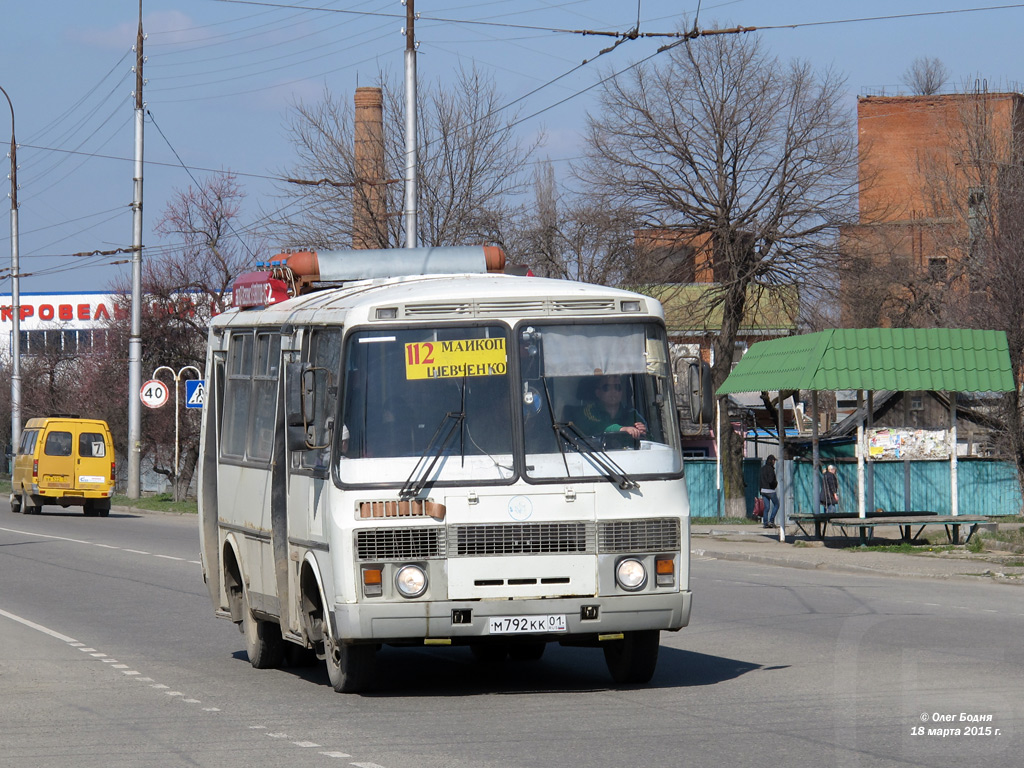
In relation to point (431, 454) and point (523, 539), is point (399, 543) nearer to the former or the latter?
point (431, 454)

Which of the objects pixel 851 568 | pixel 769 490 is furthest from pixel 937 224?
pixel 851 568

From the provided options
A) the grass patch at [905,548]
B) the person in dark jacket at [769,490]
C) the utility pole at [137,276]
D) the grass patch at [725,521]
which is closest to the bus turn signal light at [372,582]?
the grass patch at [905,548]

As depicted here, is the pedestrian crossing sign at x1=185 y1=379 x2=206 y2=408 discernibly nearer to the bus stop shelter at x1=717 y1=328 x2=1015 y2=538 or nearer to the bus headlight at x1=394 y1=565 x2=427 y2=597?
the bus stop shelter at x1=717 y1=328 x2=1015 y2=538

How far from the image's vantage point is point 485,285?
9.85m

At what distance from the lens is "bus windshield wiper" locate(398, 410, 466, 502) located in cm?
913

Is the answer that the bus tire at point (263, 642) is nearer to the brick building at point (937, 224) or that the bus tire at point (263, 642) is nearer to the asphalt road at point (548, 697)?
the asphalt road at point (548, 697)

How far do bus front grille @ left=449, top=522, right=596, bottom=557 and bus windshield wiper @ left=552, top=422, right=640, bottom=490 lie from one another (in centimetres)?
33

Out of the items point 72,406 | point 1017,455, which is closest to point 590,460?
point 1017,455

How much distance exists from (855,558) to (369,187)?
69.3 ft

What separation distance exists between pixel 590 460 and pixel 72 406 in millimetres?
57790

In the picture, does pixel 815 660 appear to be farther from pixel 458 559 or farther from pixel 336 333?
pixel 336 333

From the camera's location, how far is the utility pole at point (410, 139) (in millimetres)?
29906

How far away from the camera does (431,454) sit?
9250 millimetres

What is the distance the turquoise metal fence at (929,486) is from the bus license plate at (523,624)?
25.5 m
